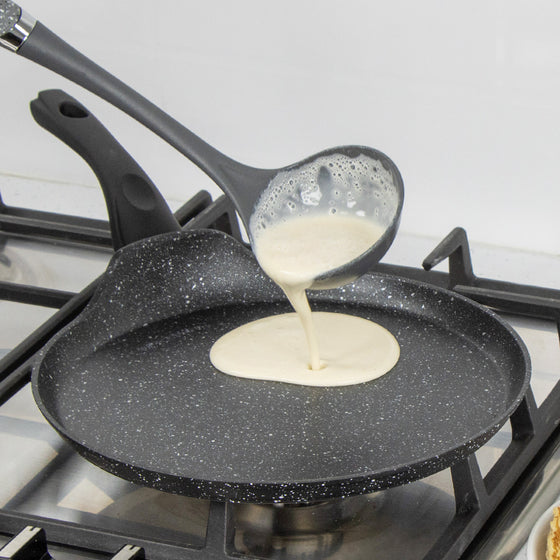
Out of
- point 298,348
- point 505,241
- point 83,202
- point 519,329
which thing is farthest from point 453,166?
point 83,202

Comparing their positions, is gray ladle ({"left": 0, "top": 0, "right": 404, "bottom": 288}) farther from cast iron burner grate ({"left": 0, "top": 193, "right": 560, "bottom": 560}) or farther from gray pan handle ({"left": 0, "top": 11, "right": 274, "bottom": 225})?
cast iron burner grate ({"left": 0, "top": 193, "right": 560, "bottom": 560})

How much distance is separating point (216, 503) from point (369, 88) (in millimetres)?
589

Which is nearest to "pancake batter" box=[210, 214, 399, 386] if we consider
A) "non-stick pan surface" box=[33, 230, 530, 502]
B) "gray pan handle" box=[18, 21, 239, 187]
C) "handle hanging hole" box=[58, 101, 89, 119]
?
"non-stick pan surface" box=[33, 230, 530, 502]

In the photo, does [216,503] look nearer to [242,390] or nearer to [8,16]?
[242,390]

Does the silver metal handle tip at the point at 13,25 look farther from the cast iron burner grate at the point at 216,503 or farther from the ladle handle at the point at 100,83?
the cast iron burner grate at the point at 216,503

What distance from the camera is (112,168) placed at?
99 cm

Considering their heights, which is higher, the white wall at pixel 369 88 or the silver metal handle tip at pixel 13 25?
the silver metal handle tip at pixel 13 25

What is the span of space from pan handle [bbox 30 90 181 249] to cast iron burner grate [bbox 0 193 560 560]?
7cm

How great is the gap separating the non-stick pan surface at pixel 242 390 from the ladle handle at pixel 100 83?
0.13 metres

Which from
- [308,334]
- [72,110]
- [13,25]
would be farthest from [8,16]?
[308,334]

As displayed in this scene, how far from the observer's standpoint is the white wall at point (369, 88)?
1.05 metres

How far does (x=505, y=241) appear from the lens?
112cm

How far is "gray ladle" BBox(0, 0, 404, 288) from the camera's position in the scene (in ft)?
2.71

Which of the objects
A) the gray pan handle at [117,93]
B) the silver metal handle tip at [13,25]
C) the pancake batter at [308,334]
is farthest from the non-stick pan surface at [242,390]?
the silver metal handle tip at [13,25]
